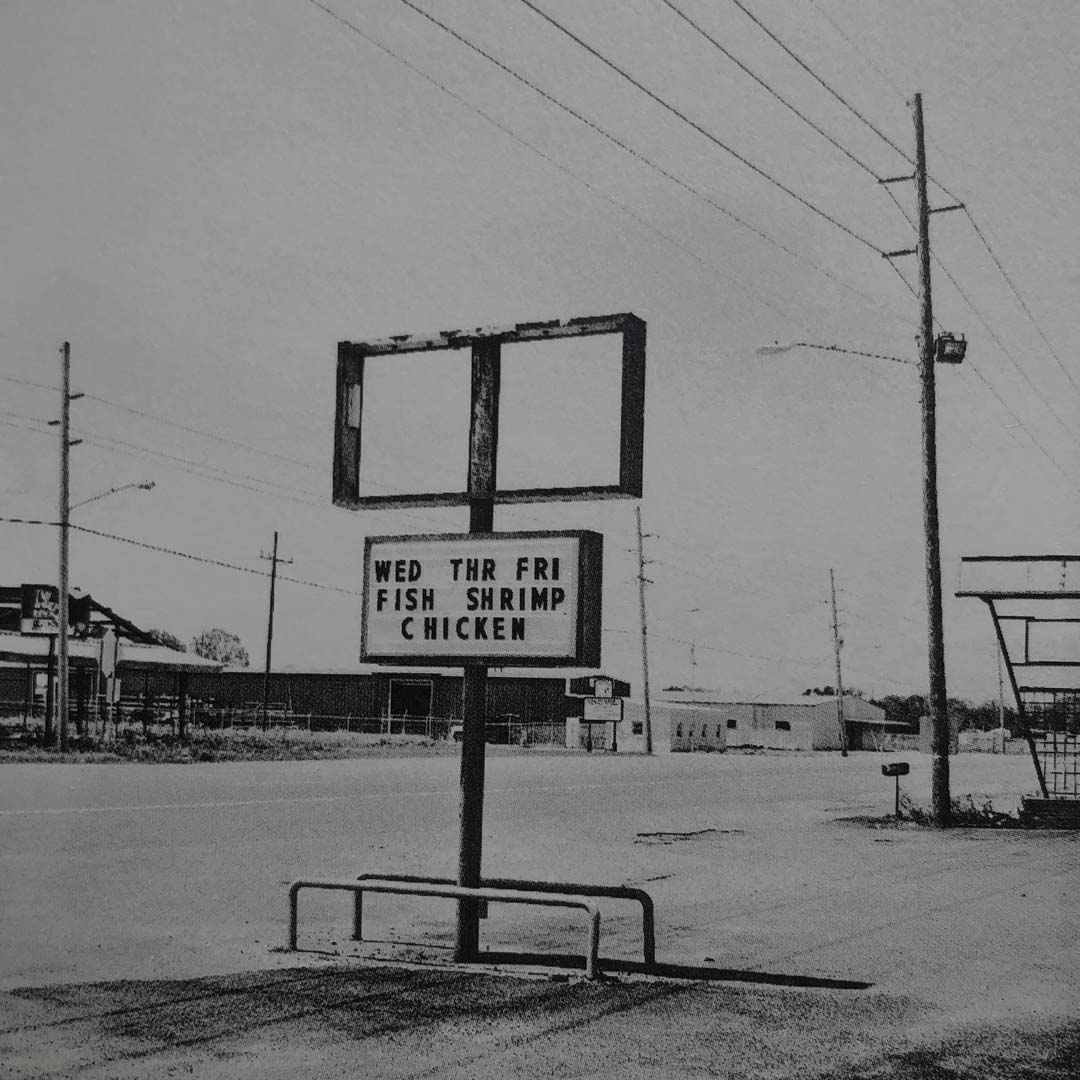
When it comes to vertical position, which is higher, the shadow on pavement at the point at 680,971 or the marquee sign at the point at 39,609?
the marquee sign at the point at 39,609

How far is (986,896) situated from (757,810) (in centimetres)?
1128

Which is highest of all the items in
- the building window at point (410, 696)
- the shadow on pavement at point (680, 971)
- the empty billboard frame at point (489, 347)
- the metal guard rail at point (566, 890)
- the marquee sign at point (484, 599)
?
the empty billboard frame at point (489, 347)

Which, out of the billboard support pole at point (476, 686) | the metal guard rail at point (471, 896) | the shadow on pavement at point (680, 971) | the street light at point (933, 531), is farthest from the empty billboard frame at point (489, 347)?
the street light at point (933, 531)

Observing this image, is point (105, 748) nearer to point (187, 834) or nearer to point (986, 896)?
point (187, 834)

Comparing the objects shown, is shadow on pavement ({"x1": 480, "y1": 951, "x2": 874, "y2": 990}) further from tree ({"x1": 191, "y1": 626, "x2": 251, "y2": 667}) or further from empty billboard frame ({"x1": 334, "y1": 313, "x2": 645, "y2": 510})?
tree ({"x1": 191, "y1": 626, "x2": 251, "y2": 667})

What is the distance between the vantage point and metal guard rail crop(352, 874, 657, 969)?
7.69 m

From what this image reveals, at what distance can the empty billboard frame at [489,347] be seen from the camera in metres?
7.77

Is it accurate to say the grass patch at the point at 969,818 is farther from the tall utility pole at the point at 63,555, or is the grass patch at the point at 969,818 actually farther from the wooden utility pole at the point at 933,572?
the tall utility pole at the point at 63,555

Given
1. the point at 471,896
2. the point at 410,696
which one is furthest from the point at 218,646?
the point at 471,896

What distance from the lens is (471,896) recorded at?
301 inches

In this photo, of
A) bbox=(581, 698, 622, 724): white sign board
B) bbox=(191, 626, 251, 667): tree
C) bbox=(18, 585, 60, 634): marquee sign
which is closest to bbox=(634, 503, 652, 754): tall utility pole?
bbox=(581, 698, 622, 724): white sign board

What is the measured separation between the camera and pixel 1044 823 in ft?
61.8

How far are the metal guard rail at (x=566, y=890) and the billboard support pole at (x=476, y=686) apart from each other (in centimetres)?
26

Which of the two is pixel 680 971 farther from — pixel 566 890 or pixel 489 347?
pixel 489 347
